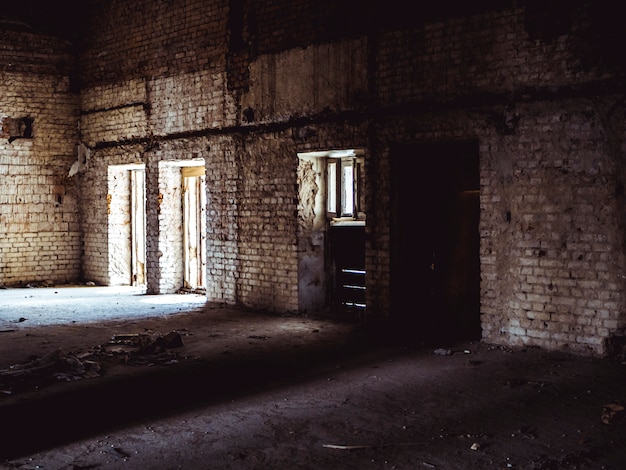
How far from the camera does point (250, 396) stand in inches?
210

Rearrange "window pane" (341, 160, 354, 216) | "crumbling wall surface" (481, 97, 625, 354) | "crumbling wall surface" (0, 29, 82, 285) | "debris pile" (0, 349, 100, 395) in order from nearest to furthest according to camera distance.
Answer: "debris pile" (0, 349, 100, 395) → "crumbling wall surface" (481, 97, 625, 354) → "window pane" (341, 160, 354, 216) → "crumbling wall surface" (0, 29, 82, 285)

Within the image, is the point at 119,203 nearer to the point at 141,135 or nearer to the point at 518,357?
the point at 141,135

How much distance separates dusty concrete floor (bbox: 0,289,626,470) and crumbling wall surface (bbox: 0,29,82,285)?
17.6ft

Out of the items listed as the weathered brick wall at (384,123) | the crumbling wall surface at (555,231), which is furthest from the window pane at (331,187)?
the crumbling wall surface at (555,231)

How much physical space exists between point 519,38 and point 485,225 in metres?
1.97

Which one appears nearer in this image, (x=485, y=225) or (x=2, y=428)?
(x=2, y=428)

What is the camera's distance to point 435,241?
7.86 m

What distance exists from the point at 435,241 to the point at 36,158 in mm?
8339

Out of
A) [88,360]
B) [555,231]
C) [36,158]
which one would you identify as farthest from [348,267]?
[36,158]

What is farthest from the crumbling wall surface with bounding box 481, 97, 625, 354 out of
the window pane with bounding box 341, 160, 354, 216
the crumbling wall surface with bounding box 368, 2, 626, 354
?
the window pane with bounding box 341, 160, 354, 216

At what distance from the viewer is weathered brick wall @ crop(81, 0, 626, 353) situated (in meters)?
6.37

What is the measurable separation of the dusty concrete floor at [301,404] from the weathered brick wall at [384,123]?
0.93m

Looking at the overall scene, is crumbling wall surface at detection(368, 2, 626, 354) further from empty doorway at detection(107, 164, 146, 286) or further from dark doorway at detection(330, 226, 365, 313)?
empty doorway at detection(107, 164, 146, 286)

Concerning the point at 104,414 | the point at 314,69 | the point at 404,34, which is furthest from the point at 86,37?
the point at 104,414
